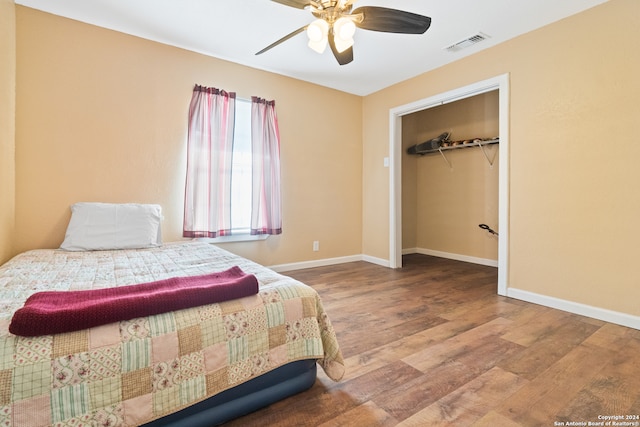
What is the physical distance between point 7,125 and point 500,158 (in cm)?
418

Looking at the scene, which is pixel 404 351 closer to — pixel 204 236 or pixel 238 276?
pixel 238 276

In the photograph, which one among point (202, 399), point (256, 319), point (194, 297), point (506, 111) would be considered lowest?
point (202, 399)

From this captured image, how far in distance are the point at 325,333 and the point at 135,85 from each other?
2.91 metres

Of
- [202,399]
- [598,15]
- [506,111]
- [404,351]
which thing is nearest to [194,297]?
[202,399]

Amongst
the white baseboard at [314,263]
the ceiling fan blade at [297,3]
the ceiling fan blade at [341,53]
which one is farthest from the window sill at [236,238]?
the ceiling fan blade at [297,3]

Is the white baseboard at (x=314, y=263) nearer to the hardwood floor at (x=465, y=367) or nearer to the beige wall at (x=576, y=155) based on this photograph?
the hardwood floor at (x=465, y=367)

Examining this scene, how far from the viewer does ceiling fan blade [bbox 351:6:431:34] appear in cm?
189

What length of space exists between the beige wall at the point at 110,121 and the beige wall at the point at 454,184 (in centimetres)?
239

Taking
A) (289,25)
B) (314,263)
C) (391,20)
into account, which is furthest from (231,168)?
(391,20)

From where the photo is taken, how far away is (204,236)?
3.16 m

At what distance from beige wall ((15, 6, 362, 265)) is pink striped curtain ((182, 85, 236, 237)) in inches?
4.8

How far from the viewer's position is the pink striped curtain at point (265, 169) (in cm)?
351

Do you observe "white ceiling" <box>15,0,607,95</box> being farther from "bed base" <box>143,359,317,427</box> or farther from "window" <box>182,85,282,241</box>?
"bed base" <box>143,359,317,427</box>

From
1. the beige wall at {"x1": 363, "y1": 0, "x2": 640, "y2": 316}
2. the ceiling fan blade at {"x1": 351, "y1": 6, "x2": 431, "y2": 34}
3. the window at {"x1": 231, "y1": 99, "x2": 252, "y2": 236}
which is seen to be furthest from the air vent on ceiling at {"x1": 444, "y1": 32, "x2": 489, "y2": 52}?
the window at {"x1": 231, "y1": 99, "x2": 252, "y2": 236}
